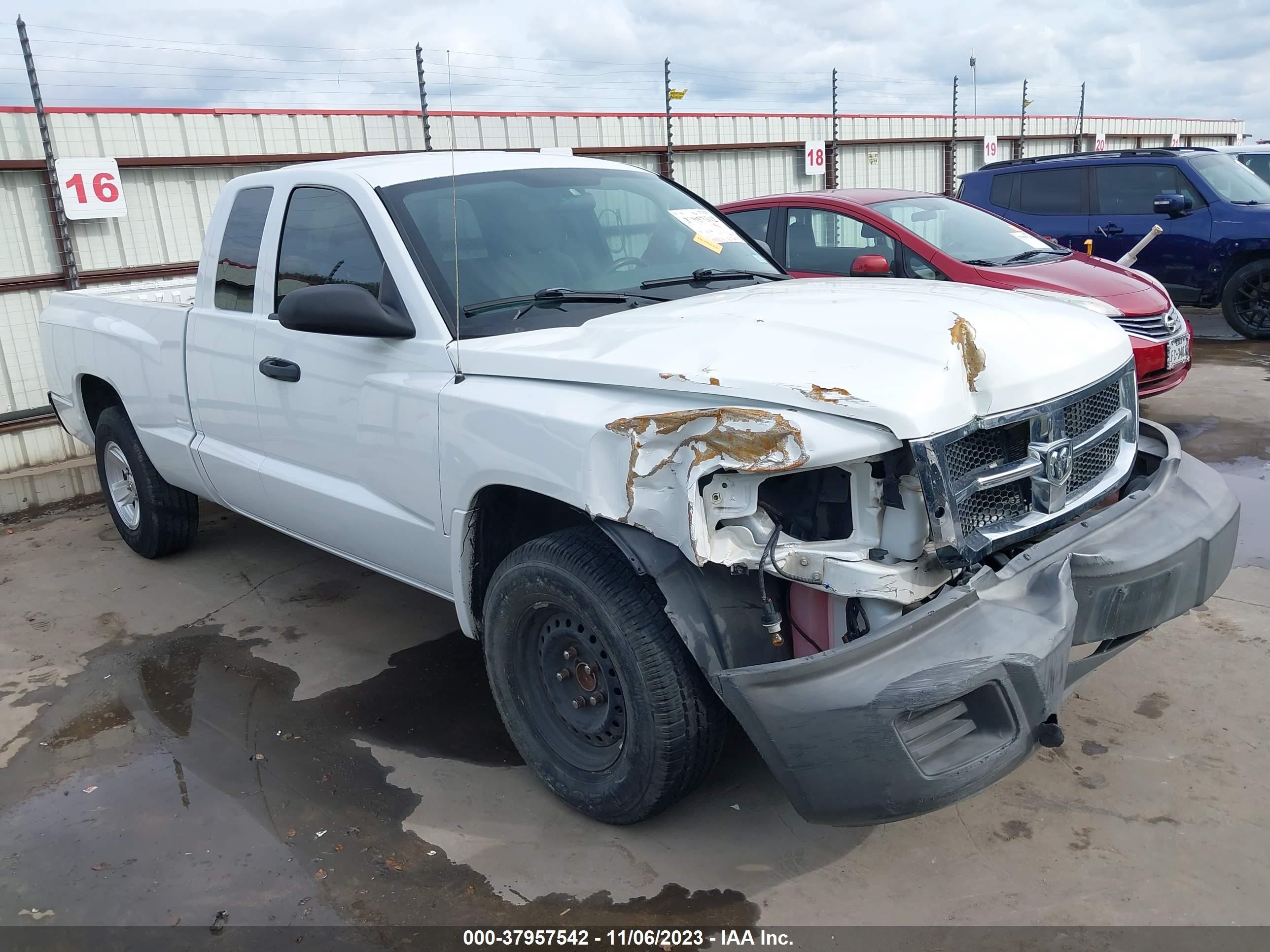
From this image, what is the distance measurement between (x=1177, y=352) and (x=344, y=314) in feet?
19.0

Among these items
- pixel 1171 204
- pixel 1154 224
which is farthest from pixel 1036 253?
pixel 1154 224

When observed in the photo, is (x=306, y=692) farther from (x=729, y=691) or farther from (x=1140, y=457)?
(x=1140, y=457)

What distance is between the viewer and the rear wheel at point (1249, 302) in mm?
9969

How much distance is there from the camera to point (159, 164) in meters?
9.42

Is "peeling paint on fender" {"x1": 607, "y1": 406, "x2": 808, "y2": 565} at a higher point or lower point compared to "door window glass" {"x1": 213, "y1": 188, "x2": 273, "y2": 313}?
lower

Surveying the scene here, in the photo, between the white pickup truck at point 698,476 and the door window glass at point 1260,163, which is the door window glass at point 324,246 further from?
the door window glass at point 1260,163

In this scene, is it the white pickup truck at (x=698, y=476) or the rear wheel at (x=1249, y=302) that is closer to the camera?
the white pickup truck at (x=698, y=476)

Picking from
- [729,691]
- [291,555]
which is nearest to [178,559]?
[291,555]

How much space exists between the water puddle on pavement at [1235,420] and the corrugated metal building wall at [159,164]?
15.4 feet

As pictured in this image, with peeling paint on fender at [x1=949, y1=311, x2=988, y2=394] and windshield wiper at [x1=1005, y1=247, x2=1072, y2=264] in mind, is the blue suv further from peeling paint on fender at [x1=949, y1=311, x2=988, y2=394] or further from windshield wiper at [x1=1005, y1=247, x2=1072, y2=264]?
peeling paint on fender at [x1=949, y1=311, x2=988, y2=394]

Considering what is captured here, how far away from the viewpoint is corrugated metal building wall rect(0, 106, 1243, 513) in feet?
27.7

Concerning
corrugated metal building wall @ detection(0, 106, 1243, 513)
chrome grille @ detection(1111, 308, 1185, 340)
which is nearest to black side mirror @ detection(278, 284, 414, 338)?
corrugated metal building wall @ detection(0, 106, 1243, 513)

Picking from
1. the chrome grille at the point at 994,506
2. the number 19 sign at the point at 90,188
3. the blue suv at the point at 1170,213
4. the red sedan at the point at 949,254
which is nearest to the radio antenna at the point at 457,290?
the chrome grille at the point at 994,506

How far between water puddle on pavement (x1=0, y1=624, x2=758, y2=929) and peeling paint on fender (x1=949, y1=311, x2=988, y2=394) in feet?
4.92
